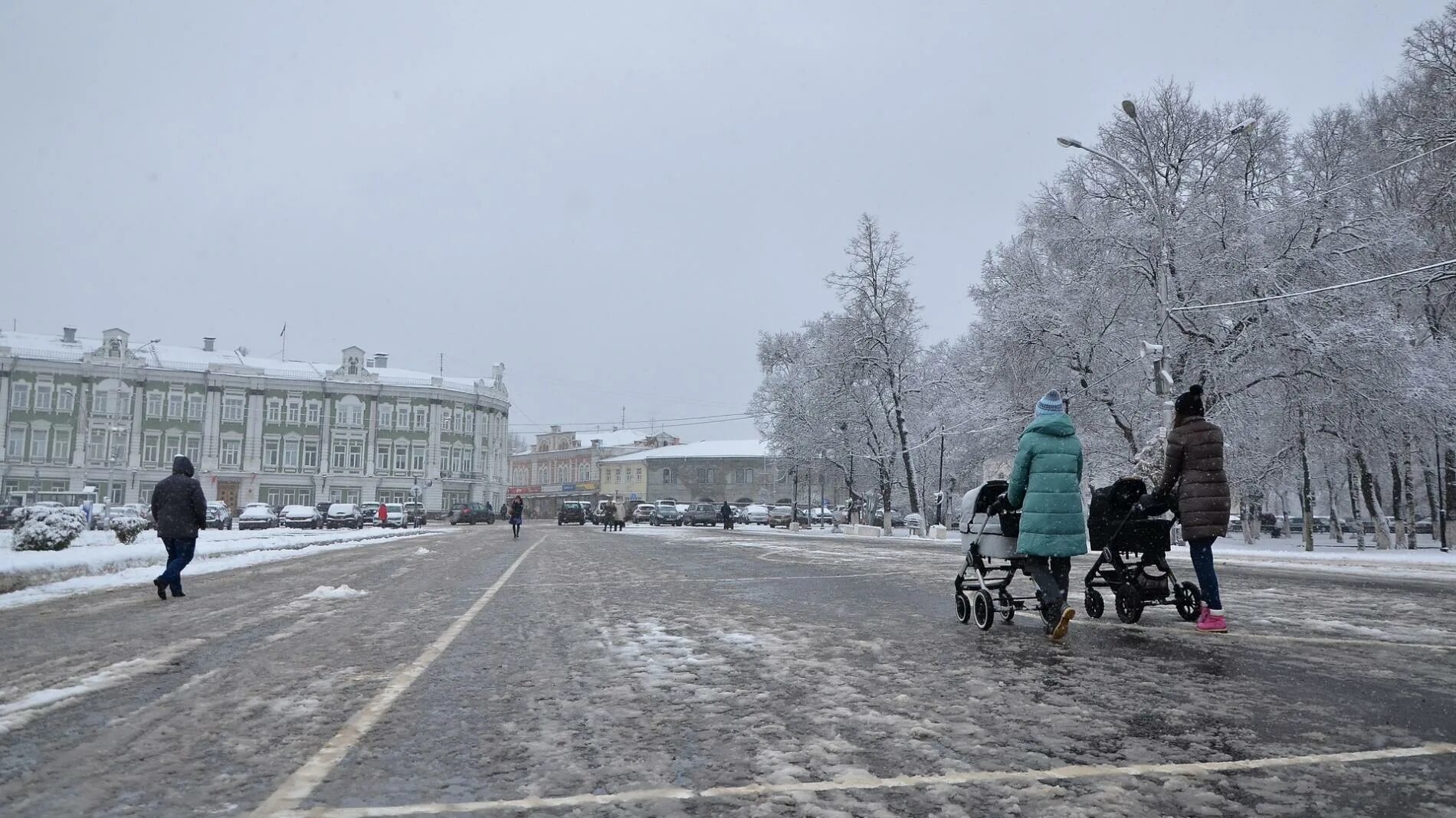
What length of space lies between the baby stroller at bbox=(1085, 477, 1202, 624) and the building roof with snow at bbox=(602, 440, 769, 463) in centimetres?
9853

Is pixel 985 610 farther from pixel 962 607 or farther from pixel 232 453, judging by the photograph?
pixel 232 453

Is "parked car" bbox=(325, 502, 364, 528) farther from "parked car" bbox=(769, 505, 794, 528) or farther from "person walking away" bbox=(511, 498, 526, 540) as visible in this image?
"parked car" bbox=(769, 505, 794, 528)

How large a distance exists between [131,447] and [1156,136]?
251 ft

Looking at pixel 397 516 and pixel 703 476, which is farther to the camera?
pixel 703 476

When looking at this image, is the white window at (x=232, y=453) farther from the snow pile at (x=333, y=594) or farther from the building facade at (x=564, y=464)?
the snow pile at (x=333, y=594)

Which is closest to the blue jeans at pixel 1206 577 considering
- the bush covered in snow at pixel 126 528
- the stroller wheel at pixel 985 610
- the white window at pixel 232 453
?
the stroller wheel at pixel 985 610

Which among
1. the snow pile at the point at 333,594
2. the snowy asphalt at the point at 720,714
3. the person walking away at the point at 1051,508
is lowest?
the snowy asphalt at the point at 720,714

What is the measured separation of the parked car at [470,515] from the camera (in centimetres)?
7031

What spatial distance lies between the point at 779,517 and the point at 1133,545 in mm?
58706

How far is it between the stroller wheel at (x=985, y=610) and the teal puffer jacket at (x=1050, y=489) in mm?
572

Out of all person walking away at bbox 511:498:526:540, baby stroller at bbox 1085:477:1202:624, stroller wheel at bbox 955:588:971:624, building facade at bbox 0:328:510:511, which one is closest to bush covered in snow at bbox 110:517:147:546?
person walking away at bbox 511:498:526:540

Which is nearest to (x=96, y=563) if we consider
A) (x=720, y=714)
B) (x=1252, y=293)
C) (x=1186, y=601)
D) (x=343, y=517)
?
(x=720, y=714)

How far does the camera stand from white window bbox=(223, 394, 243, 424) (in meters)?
79.0

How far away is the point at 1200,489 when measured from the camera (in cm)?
743
